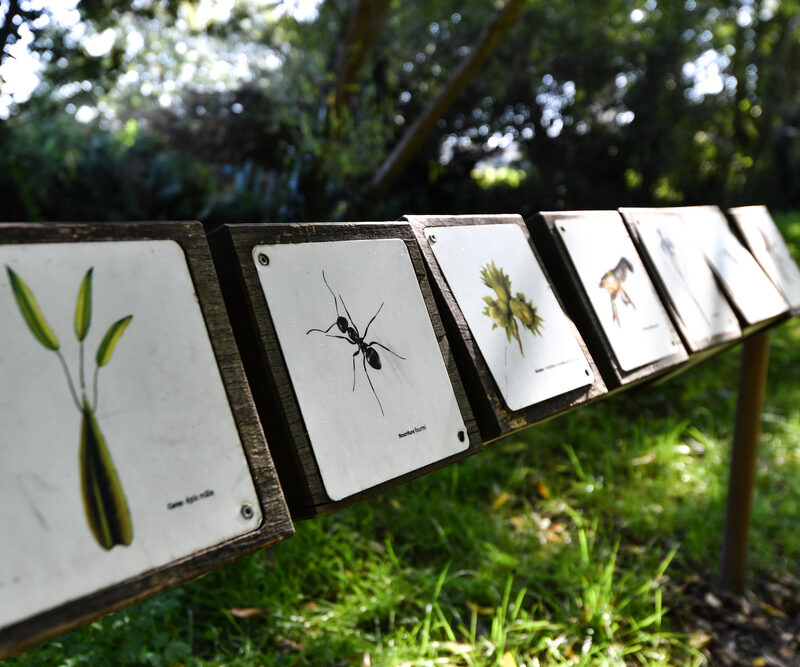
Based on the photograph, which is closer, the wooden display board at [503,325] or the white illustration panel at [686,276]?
the wooden display board at [503,325]

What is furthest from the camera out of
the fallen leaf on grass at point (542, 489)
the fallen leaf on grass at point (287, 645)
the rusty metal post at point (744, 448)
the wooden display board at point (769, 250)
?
the fallen leaf on grass at point (542, 489)

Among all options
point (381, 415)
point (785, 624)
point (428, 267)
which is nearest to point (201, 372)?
point (381, 415)

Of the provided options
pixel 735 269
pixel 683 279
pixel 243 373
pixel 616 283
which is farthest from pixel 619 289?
pixel 243 373

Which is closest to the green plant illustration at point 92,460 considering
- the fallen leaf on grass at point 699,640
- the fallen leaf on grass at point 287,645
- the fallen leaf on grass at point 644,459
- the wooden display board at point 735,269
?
the wooden display board at point 735,269

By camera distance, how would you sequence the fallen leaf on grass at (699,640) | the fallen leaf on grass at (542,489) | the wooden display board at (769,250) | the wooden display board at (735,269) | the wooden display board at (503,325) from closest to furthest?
the wooden display board at (503,325) → the wooden display board at (735,269) → the wooden display board at (769,250) → the fallen leaf on grass at (699,640) → the fallen leaf on grass at (542,489)

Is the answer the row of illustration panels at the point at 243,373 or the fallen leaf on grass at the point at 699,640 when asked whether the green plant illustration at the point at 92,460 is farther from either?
the fallen leaf on grass at the point at 699,640

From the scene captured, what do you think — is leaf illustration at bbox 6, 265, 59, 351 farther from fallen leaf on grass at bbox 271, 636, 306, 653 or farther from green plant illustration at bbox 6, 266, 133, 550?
fallen leaf on grass at bbox 271, 636, 306, 653
